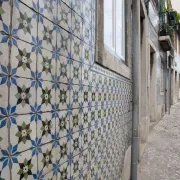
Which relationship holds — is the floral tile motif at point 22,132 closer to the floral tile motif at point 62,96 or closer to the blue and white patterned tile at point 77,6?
the floral tile motif at point 62,96

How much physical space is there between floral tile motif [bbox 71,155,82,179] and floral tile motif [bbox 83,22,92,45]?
2.89 ft

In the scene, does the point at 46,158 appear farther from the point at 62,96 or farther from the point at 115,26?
the point at 115,26

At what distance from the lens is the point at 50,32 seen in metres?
1.41

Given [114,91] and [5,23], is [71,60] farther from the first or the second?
[114,91]

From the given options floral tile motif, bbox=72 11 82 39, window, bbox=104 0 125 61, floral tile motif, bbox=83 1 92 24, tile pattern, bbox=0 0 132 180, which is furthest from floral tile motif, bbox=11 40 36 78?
window, bbox=104 0 125 61

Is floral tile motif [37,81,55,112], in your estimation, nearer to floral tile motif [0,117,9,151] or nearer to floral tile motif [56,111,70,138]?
floral tile motif [56,111,70,138]

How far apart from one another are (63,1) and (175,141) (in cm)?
612

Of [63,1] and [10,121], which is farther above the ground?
[63,1]

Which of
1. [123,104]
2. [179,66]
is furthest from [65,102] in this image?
[179,66]

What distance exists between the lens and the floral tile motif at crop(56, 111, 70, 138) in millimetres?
1506

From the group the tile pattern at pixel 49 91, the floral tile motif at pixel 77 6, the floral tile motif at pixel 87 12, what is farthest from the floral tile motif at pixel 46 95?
the floral tile motif at pixel 87 12

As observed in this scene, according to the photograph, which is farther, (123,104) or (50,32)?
(123,104)

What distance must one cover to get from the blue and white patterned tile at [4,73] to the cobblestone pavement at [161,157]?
13.3 feet

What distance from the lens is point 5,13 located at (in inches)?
41.1
